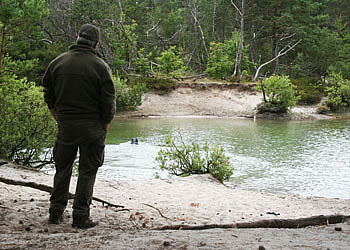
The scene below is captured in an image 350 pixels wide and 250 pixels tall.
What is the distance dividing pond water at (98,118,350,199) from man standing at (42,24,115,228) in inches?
218

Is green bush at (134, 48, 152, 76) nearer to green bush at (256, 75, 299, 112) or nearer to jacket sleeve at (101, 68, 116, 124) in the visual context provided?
green bush at (256, 75, 299, 112)

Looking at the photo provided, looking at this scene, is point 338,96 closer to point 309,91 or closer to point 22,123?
point 309,91

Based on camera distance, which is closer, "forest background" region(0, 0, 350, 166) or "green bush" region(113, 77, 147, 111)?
"green bush" region(113, 77, 147, 111)

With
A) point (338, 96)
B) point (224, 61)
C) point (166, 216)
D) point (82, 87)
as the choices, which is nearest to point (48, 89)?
point (82, 87)

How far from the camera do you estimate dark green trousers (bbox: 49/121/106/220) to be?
13.7 ft

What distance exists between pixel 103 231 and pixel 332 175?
8.46 meters

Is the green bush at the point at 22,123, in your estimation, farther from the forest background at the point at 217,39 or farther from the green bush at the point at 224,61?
the green bush at the point at 224,61

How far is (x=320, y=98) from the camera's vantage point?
35.5 m

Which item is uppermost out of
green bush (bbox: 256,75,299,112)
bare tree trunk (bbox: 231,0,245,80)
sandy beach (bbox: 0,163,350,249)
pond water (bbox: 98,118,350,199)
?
bare tree trunk (bbox: 231,0,245,80)

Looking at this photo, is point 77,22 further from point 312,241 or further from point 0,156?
point 312,241

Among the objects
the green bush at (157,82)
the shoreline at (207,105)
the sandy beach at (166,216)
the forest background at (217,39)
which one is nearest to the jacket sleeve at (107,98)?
the sandy beach at (166,216)

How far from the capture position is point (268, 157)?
1353 cm

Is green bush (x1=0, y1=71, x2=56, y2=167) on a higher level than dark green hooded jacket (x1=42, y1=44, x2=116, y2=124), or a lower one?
lower

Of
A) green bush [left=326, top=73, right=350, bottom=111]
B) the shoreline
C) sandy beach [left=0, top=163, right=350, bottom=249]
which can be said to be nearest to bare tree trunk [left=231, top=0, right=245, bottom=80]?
the shoreline
